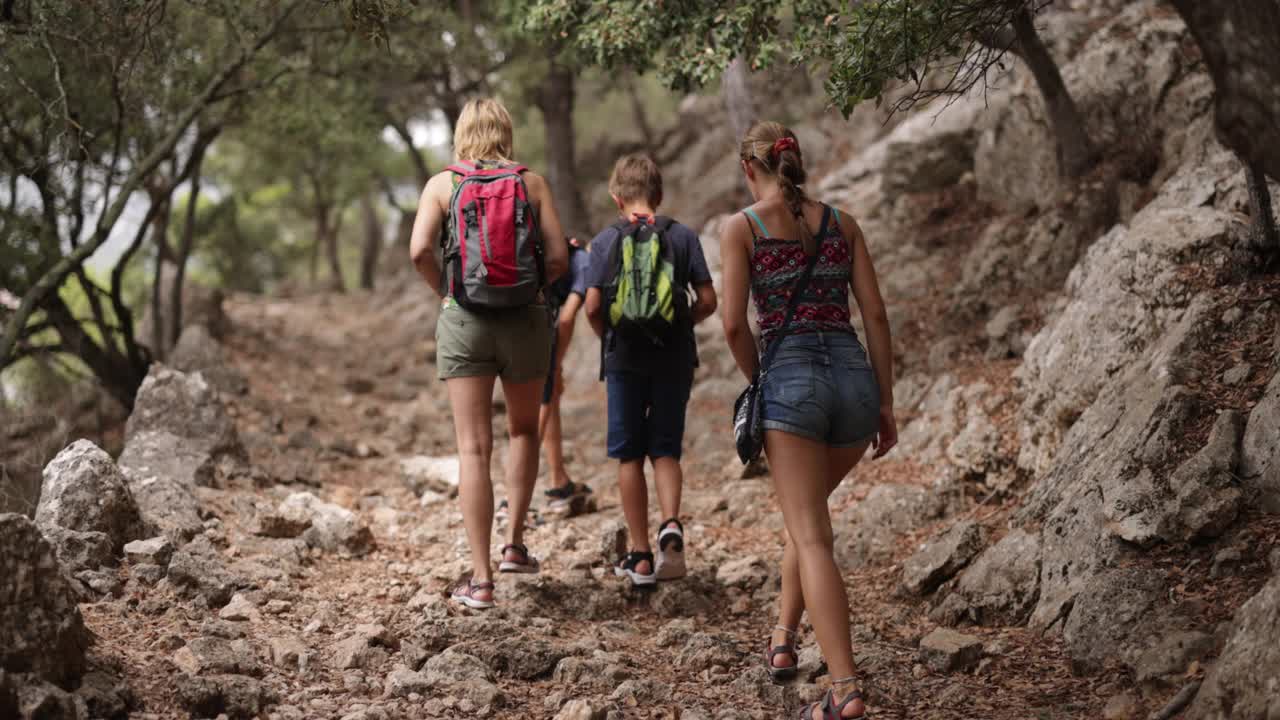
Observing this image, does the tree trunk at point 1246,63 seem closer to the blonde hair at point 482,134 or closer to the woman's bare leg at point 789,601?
the woman's bare leg at point 789,601

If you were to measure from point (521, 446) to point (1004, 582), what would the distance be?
8.24ft

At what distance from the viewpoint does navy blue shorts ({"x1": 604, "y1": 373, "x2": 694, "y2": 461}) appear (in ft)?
19.2

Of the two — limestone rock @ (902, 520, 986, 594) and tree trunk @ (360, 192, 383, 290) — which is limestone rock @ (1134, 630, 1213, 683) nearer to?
limestone rock @ (902, 520, 986, 594)

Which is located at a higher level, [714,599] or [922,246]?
[922,246]

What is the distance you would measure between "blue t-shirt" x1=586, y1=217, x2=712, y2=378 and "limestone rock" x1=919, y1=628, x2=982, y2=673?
1.90 metres

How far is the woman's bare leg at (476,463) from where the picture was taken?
5273mm

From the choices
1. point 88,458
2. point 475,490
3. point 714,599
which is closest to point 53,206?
point 88,458

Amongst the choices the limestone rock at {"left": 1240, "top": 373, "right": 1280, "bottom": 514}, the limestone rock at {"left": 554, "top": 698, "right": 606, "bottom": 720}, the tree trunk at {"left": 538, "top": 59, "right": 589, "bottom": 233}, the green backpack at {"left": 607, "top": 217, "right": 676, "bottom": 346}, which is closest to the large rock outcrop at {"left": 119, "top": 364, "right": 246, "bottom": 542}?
the green backpack at {"left": 607, "top": 217, "right": 676, "bottom": 346}

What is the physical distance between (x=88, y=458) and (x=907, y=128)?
10.3 m

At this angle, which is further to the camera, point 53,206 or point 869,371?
point 53,206

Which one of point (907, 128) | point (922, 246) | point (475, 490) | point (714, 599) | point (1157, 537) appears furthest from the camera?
point (907, 128)

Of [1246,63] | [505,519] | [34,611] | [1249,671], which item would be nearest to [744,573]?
[505,519]

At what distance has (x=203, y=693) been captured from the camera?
3.85 meters

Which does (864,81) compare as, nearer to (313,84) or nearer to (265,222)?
(313,84)
